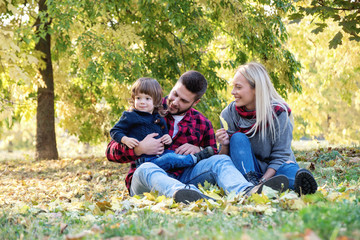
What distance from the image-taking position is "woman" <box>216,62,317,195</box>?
3559mm

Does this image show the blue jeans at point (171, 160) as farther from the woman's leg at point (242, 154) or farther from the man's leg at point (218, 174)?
the woman's leg at point (242, 154)

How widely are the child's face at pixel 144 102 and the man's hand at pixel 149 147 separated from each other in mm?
318

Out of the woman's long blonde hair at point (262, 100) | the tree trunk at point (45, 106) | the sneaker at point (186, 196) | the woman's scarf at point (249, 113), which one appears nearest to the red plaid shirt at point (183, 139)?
the woman's scarf at point (249, 113)

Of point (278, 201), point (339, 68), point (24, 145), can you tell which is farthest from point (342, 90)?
point (24, 145)

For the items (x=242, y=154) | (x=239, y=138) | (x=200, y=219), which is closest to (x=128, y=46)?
(x=239, y=138)

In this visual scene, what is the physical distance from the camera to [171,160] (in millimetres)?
3602

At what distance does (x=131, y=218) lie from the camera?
2498 millimetres

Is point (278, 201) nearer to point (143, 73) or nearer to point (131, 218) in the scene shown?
point (131, 218)

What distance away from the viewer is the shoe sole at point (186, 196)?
2.87 meters

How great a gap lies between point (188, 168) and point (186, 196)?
90 centimetres

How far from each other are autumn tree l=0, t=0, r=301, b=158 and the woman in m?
2.96

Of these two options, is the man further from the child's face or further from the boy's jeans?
the child's face

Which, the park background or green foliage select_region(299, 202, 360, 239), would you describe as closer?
green foliage select_region(299, 202, 360, 239)

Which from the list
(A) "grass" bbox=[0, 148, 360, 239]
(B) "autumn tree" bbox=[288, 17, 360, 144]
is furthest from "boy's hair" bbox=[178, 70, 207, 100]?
(B) "autumn tree" bbox=[288, 17, 360, 144]
